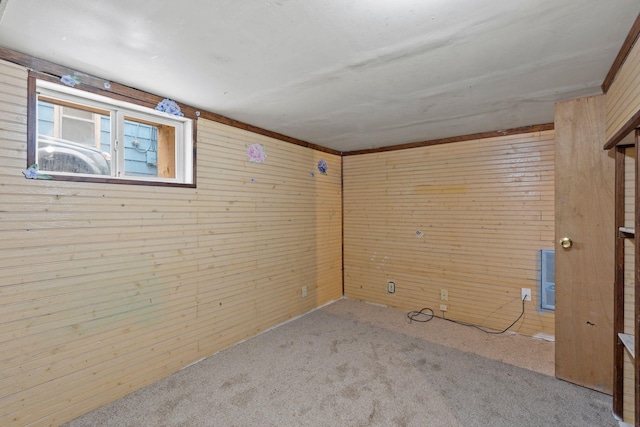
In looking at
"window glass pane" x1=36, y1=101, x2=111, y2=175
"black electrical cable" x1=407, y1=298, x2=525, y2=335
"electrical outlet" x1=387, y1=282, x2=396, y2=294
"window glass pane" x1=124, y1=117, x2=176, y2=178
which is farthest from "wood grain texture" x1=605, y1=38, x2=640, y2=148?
"window glass pane" x1=36, y1=101, x2=111, y2=175

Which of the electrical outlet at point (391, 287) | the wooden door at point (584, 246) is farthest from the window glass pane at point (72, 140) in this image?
the wooden door at point (584, 246)

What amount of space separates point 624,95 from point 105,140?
3452mm

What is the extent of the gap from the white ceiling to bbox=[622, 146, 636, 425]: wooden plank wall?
676 millimetres

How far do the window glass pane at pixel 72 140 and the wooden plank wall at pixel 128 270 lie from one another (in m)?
0.17

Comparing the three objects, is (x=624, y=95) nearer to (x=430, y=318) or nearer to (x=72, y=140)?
(x=430, y=318)

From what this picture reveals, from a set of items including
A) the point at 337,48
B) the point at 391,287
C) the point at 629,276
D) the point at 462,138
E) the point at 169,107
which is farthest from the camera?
the point at 391,287

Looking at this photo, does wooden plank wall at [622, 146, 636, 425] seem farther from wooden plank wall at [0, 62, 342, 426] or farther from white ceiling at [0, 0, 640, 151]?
wooden plank wall at [0, 62, 342, 426]

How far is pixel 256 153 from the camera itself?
314 centimetres

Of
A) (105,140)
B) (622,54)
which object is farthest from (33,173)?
(622,54)

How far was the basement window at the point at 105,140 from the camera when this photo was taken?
6.22 ft

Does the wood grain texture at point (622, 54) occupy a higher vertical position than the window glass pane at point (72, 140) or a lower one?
higher

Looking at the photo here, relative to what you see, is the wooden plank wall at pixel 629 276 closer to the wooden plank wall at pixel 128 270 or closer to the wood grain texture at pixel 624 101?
the wood grain texture at pixel 624 101

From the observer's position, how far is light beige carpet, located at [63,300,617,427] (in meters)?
1.90

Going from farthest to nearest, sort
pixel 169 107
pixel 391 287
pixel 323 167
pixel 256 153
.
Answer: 1. pixel 323 167
2. pixel 391 287
3. pixel 256 153
4. pixel 169 107
